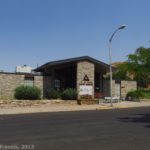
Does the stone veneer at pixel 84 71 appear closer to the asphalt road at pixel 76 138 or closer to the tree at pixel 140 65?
the asphalt road at pixel 76 138

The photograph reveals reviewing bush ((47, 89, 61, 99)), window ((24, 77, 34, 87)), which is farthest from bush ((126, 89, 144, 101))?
window ((24, 77, 34, 87))

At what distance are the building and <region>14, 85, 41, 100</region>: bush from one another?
1990 mm

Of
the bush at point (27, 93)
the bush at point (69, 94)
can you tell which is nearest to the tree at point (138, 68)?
the bush at point (69, 94)

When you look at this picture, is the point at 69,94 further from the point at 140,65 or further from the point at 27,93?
the point at 140,65

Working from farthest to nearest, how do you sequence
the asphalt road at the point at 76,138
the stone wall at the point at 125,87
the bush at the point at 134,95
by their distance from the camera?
the stone wall at the point at 125,87 < the bush at the point at 134,95 < the asphalt road at the point at 76,138

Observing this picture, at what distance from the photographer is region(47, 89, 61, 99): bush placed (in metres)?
39.0

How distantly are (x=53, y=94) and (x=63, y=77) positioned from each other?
3.78 m

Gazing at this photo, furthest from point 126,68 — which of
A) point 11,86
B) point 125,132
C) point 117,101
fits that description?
point 125,132

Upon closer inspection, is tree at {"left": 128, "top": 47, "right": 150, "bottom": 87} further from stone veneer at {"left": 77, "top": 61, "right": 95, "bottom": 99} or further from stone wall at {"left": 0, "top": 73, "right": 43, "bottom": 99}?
stone wall at {"left": 0, "top": 73, "right": 43, "bottom": 99}

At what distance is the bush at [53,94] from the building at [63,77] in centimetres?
78

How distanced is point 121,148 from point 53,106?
23.2 metres

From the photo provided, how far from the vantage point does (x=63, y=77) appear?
1678 inches

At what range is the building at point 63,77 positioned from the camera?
38094mm

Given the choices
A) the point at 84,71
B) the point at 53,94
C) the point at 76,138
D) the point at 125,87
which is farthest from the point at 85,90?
the point at 76,138
